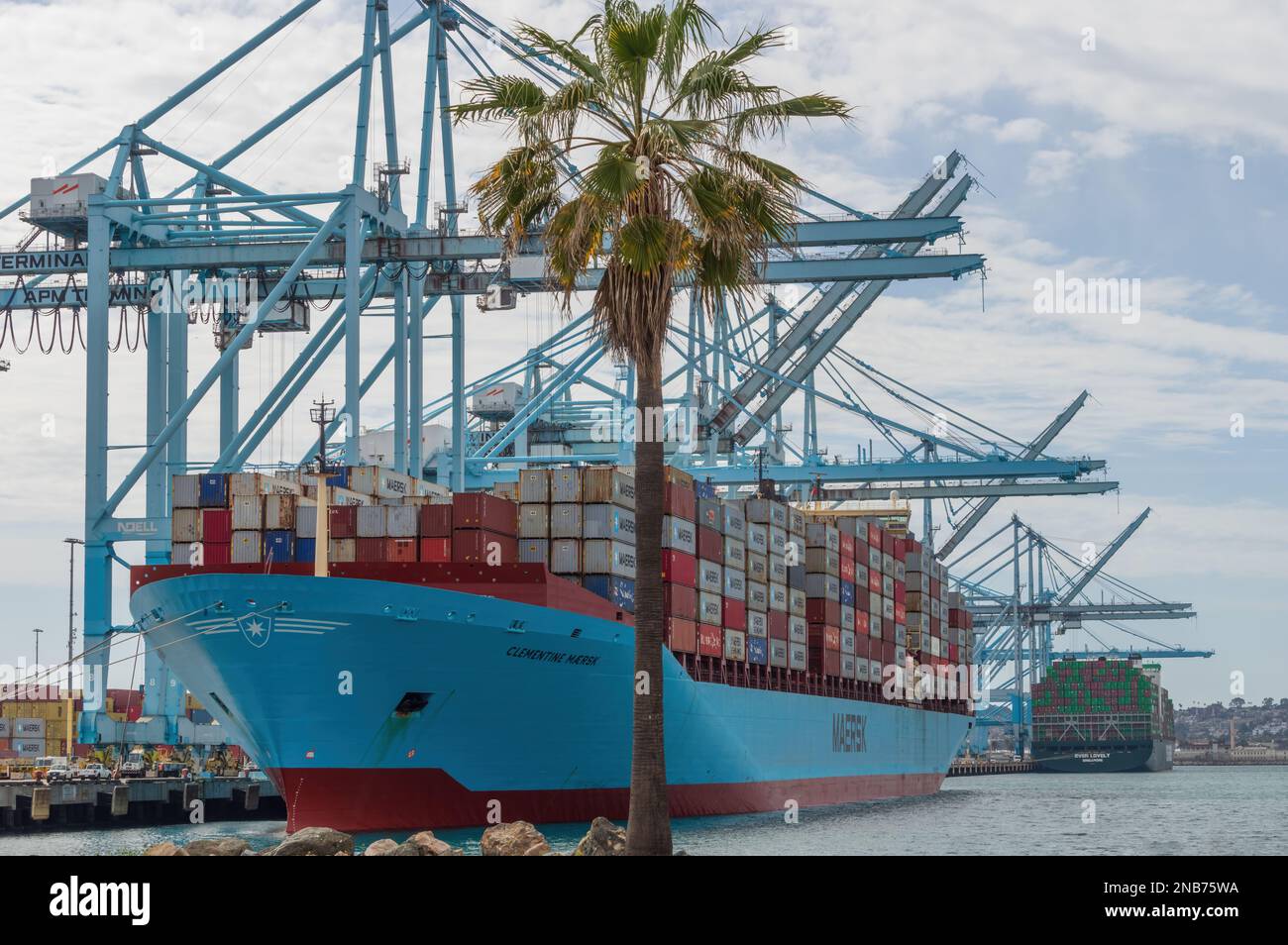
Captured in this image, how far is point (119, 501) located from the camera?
48719mm

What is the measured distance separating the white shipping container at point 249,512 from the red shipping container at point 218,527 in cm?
23

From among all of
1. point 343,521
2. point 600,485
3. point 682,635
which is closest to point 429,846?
point 343,521

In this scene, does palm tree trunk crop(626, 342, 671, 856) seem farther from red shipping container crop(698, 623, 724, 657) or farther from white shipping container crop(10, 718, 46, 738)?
white shipping container crop(10, 718, 46, 738)

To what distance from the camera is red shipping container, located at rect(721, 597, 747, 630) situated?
44.1m

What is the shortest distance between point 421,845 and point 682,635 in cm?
1768

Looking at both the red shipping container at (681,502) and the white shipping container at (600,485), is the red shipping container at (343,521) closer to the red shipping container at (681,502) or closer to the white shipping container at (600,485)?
the white shipping container at (600,485)

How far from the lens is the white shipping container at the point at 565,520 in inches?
1476

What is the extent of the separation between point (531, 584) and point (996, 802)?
3923cm

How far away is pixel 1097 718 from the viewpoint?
147750 mm

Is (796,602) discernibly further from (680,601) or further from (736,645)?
(680,601)

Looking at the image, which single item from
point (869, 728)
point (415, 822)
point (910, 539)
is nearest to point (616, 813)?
point (415, 822)

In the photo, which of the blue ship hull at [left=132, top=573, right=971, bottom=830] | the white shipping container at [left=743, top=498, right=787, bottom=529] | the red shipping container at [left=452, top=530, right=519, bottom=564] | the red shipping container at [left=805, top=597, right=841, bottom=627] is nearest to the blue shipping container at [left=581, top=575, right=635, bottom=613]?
the blue ship hull at [left=132, top=573, right=971, bottom=830]

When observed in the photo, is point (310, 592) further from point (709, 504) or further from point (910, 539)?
point (910, 539)

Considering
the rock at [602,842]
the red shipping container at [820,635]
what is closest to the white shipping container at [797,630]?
the red shipping container at [820,635]
